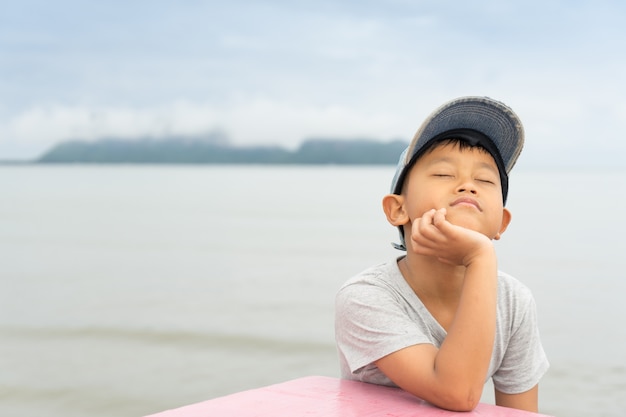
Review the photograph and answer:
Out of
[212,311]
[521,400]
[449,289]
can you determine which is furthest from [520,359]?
[212,311]

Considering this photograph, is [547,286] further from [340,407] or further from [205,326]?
[340,407]

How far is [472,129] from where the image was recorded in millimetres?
1980

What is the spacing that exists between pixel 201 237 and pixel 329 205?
329 inches

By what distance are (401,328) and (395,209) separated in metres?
0.33

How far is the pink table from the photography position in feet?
5.46

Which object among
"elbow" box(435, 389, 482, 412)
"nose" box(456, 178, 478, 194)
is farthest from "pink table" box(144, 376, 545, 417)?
"nose" box(456, 178, 478, 194)

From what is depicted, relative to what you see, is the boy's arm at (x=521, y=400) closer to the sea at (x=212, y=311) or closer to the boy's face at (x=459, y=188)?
the boy's face at (x=459, y=188)

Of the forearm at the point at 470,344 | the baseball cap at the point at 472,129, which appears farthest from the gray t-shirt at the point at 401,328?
the baseball cap at the point at 472,129

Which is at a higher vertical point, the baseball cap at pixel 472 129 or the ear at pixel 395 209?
the baseball cap at pixel 472 129

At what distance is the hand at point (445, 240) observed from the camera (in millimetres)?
1762

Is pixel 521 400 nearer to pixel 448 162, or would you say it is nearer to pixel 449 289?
pixel 449 289

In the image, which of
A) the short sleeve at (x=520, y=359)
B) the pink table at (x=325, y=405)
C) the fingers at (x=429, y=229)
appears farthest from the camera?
the short sleeve at (x=520, y=359)

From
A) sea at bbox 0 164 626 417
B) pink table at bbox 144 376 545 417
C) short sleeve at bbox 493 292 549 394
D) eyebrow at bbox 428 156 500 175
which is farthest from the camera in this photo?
sea at bbox 0 164 626 417

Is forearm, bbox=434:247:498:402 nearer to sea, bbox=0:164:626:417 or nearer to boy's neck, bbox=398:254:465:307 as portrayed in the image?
boy's neck, bbox=398:254:465:307
